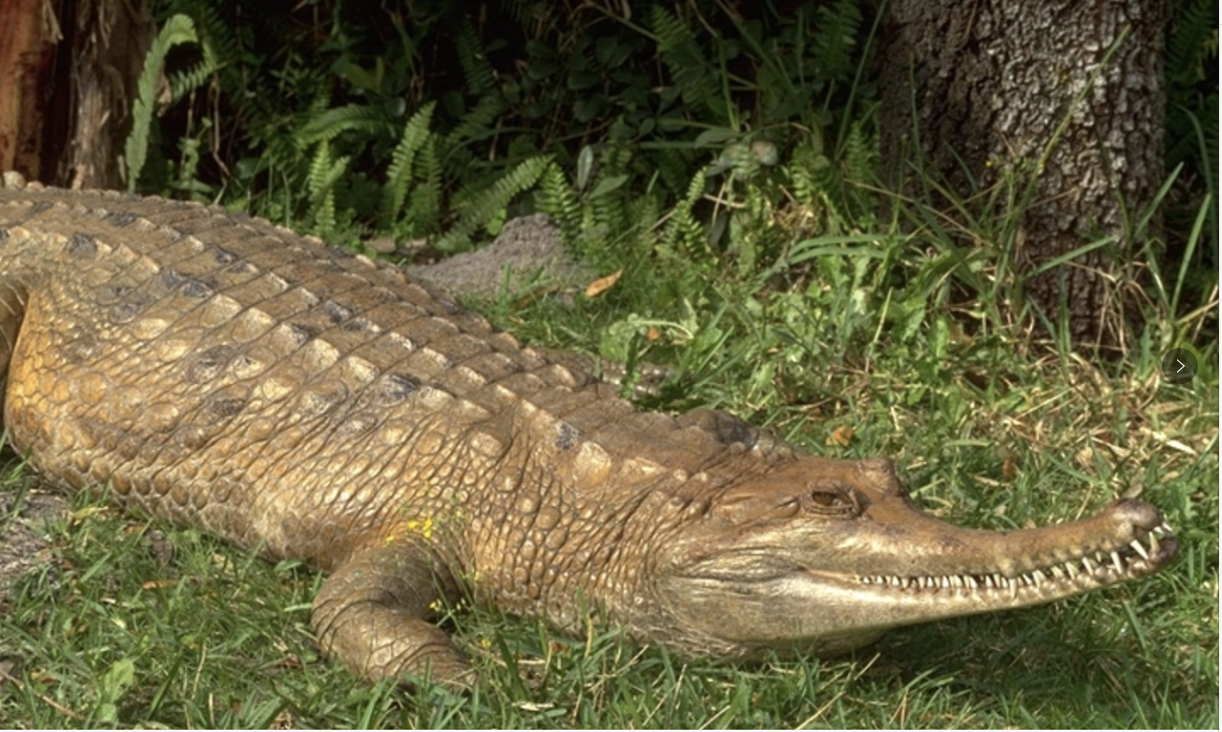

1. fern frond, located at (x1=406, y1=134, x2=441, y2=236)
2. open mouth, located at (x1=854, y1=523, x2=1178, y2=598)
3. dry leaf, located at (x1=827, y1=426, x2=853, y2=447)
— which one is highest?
open mouth, located at (x1=854, y1=523, x2=1178, y2=598)

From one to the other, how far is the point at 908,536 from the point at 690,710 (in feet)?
2.18

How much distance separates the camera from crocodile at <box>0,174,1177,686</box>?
436 cm

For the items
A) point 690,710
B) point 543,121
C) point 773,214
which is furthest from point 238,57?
point 690,710

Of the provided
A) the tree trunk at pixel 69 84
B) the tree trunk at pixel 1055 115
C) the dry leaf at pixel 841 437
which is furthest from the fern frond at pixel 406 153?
the dry leaf at pixel 841 437

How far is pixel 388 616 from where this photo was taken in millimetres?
4590

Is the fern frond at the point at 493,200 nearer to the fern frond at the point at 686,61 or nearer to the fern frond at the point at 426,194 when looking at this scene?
the fern frond at the point at 426,194

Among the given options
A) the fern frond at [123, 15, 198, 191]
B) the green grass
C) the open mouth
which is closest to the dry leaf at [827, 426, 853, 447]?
the green grass

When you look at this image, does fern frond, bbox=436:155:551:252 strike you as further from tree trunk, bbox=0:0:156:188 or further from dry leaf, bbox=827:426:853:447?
dry leaf, bbox=827:426:853:447

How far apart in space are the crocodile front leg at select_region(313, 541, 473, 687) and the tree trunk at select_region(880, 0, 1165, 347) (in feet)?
A: 8.30

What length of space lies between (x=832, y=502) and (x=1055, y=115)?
7.64ft

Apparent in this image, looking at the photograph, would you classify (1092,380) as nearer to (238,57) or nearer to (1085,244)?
(1085,244)

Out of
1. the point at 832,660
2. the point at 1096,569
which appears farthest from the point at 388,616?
the point at 1096,569

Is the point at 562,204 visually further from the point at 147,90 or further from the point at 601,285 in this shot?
the point at 147,90

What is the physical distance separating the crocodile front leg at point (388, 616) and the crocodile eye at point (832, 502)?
0.94m
